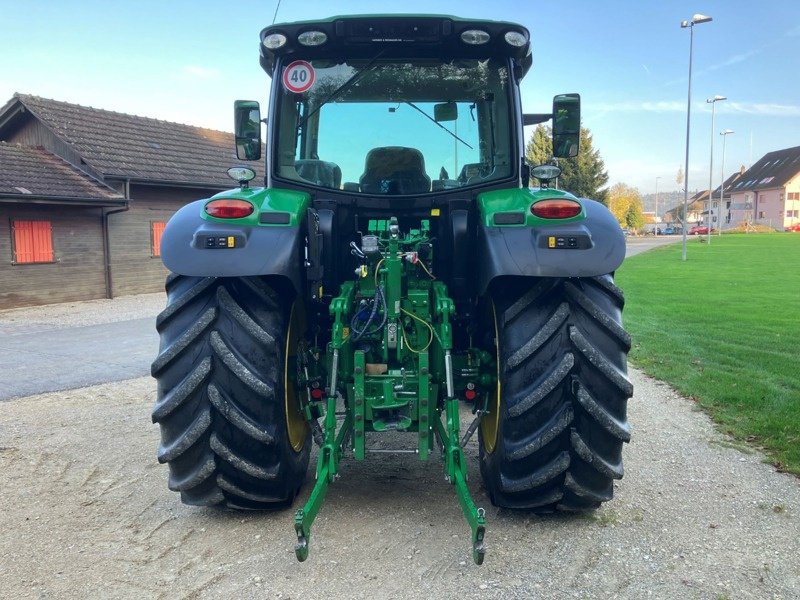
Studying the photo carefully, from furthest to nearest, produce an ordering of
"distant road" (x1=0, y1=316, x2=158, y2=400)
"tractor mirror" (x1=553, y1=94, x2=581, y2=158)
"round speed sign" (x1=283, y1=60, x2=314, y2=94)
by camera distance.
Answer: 1. "distant road" (x1=0, y1=316, x2=158, y2=400)
2. "tractor mirror" (x1=553, y1=94, x2=581, y2=158)
3. "round speed sign" (x1=283, y1=60, x2=314, y2=94)

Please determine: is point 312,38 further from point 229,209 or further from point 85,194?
point 85,194

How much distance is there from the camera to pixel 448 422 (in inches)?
130

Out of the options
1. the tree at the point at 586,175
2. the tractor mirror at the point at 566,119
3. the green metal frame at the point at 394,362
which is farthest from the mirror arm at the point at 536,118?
the tree at the point at 586,175

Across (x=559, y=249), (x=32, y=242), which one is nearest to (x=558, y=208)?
(x=559, y=249)

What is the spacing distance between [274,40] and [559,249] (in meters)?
1.92

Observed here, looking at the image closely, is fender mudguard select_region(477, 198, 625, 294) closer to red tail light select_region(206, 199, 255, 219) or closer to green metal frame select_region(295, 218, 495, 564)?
green metal frame select_region(295, 218, 495, 564)

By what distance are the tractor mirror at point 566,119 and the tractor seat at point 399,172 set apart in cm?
86

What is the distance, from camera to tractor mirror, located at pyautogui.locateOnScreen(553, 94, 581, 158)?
162 inches

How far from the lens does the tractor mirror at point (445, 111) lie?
4.02 metres

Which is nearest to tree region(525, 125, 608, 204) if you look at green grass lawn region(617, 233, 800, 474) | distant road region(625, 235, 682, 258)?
distant road region(625, 235, 682, 258)

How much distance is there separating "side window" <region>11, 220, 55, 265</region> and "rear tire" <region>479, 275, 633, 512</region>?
14494 mm

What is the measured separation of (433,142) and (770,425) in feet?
11.3

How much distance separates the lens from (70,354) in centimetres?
931

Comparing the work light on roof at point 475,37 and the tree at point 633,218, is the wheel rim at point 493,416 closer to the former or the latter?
the work light on roof at point 475,37
